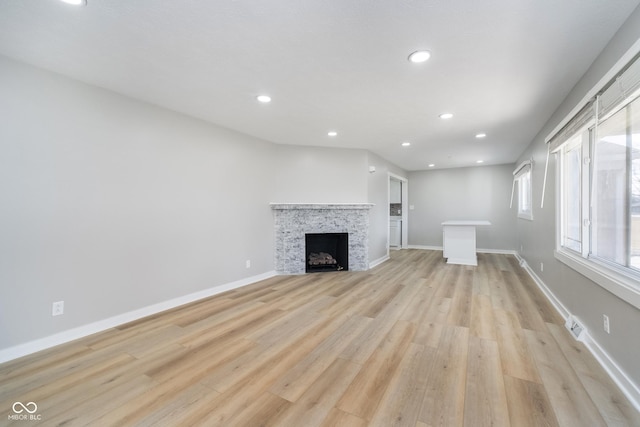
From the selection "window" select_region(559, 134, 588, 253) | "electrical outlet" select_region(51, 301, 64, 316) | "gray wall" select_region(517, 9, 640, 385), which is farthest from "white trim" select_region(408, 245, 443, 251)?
"electrical outlet" select_region(51, 301, 64, 316)

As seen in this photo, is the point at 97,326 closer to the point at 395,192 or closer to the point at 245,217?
the point at 245,217

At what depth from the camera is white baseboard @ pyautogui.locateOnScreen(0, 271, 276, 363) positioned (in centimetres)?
213

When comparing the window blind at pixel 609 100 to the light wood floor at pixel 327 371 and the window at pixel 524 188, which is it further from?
the window at pixel 524 188

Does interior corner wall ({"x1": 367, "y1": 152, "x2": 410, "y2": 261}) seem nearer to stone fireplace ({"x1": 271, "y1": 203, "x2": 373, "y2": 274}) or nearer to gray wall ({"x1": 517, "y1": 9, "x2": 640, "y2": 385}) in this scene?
stone fireplace ({"x1": 271, "y1": 203, "x2": 373, "y2": 274})

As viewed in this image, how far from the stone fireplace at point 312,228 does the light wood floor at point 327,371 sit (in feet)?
5.29

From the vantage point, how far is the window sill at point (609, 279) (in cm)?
161

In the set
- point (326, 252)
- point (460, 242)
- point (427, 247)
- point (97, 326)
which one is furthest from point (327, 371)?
point (427, 247)

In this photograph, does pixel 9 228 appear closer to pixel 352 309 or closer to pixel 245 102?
pixel 245 102

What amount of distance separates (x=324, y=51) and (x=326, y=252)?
4.10m

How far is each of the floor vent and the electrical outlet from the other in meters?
4.65

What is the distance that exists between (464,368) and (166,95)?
12.3ft

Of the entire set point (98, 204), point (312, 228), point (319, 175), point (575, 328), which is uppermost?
point (319, 175)

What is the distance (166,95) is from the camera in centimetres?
280

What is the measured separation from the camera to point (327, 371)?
1932 mm
